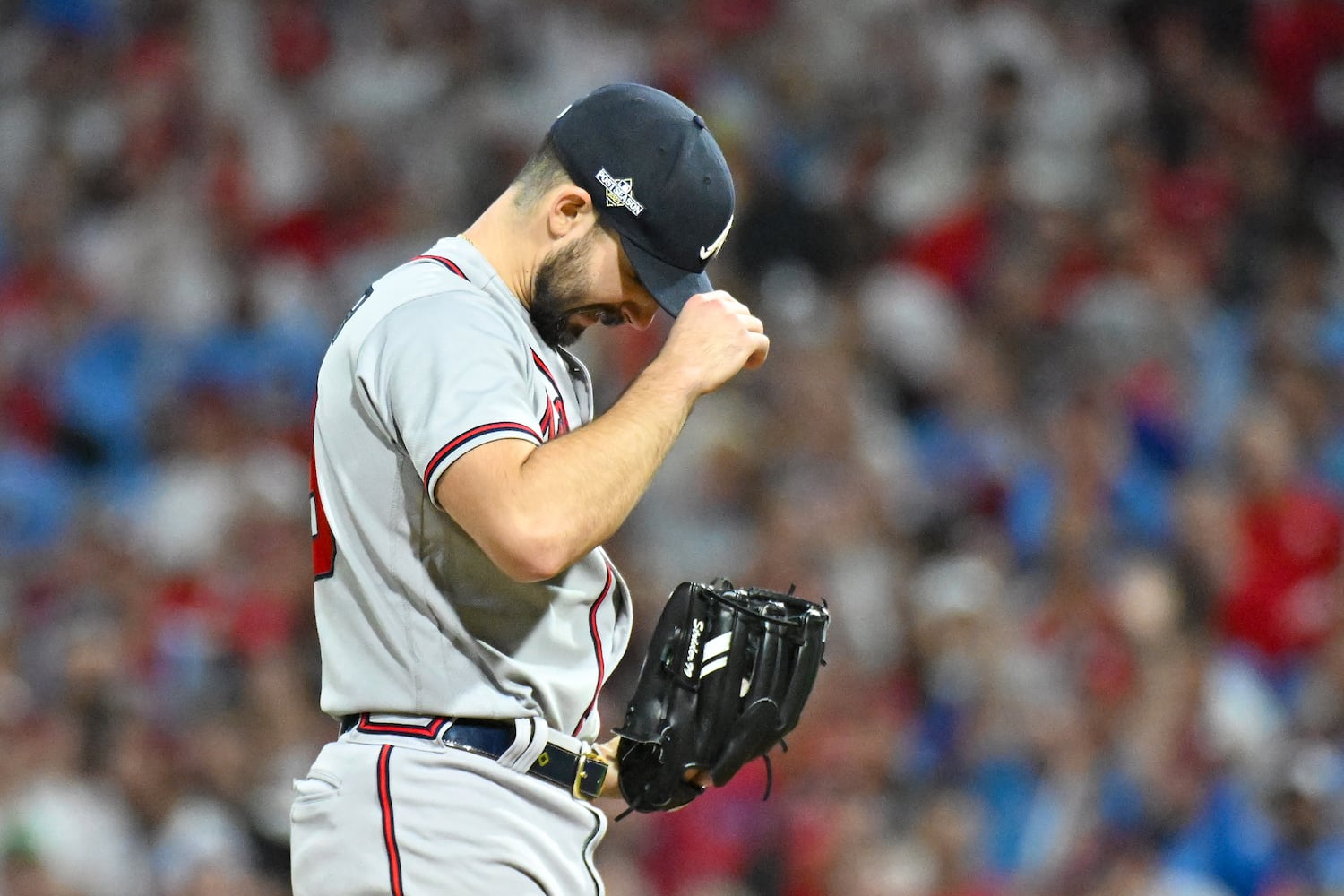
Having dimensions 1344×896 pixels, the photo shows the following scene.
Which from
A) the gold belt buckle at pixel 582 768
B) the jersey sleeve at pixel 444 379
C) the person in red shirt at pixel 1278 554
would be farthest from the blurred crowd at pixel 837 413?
the jersey sleeve at pixel 444 379

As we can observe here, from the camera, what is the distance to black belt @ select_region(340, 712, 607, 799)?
231 centimetres

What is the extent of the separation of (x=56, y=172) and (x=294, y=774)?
12.8ft

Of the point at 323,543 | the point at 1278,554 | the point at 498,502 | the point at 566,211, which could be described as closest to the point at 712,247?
the point at 566,211

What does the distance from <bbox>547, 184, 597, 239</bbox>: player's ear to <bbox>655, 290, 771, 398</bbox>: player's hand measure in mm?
189

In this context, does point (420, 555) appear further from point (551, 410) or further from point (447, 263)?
point (447, 263)

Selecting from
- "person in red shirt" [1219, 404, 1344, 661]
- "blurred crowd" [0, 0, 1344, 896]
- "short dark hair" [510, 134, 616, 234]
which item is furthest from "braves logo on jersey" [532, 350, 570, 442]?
"person in red shirt" [1219, 404, 1344, 661]

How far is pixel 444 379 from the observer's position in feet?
7.21

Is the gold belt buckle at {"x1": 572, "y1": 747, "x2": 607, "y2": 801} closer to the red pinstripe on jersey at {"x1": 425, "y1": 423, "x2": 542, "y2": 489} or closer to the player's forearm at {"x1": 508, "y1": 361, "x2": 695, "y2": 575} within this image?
the player's forearm at {"x1": 508, "y1": 361, "x2": 695, "y2": 575}

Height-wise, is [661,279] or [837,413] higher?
[837,413]

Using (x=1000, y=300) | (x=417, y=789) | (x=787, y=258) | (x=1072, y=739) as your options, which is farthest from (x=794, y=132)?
(x=417, y=789)

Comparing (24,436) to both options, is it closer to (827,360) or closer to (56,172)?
(56,172)

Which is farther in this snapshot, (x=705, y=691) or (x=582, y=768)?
(x=705, y=691)

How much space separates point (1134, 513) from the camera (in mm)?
6078

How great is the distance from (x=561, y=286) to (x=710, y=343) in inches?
9.2
